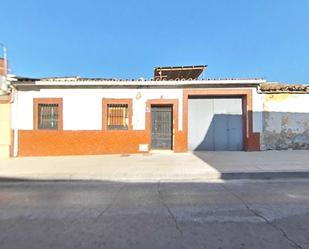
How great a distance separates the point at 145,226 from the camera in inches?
218

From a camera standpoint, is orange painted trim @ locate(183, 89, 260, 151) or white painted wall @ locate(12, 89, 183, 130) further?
white painted wall @ locate(12, 89, 183, 130)

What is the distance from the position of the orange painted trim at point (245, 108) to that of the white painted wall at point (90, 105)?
27cm

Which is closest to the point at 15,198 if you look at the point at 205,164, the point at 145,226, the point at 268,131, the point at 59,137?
the point at 145,226

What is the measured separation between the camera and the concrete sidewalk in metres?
10.7

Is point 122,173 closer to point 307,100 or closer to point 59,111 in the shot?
point 59,111

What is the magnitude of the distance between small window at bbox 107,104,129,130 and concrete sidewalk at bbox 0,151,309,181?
10.4 ft

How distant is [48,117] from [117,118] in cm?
337

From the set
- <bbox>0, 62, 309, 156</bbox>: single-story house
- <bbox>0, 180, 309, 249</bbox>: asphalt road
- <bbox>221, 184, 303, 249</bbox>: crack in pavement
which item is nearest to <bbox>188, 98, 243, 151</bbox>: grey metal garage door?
<bbox>0, 62, 309, 156</bbox>: single-story house

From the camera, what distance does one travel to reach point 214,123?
17.8m

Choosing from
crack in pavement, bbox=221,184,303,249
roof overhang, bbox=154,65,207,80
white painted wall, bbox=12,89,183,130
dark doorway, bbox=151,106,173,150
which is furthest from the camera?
roof overhang, bbox=154,65,207,80

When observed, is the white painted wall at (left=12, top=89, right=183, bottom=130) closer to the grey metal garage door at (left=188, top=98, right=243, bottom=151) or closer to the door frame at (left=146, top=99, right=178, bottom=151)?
the door frame at (left=146, top=99, right=178, bottom=151)

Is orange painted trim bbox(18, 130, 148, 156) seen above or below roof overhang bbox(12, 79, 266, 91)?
below

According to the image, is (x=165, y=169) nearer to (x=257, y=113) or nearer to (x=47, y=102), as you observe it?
(x=257, y=113)

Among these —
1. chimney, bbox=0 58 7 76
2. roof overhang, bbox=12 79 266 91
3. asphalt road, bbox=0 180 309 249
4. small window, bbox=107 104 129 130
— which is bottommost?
asphalt road, bbox=0 180 309 249
